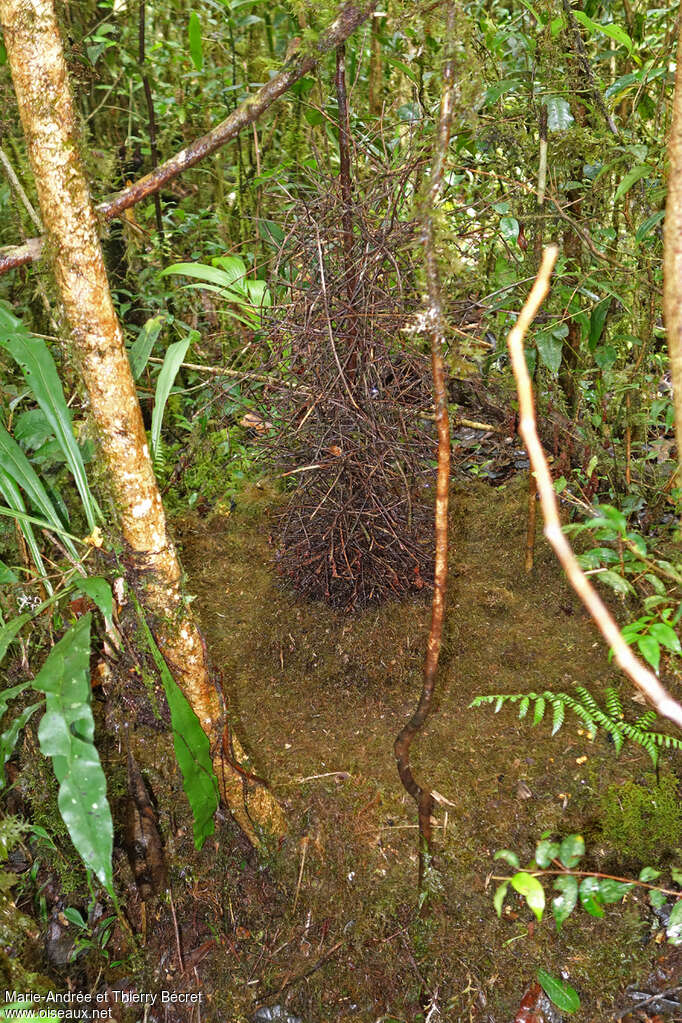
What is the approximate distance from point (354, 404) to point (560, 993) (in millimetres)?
1049

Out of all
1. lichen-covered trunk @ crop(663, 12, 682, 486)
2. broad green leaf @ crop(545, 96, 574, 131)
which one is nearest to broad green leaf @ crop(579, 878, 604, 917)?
lichen-covered trunk @ crop(663, 12, 682, 486)

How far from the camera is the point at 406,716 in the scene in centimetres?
153

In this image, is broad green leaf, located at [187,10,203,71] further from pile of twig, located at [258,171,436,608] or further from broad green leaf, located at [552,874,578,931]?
broad green leaf, located at [552,874,578,931]

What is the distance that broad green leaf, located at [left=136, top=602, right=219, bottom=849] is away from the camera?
43.6 inches

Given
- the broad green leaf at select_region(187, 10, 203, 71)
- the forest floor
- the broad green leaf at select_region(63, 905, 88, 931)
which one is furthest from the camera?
the broad green leaf at select_region(187, 10, 203, 71)

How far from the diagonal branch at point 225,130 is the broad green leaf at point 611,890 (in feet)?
4.01

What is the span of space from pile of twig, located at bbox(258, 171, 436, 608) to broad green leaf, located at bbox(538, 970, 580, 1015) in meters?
0.81

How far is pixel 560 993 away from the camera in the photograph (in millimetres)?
1119

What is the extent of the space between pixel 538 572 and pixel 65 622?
3.75 ft

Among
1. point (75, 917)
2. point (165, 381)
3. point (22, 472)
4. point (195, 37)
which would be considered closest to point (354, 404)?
point (165, 381)

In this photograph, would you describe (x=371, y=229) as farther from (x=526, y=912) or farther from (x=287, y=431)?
(x=526, y=912)

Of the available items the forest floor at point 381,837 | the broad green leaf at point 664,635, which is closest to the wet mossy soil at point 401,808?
the forest floor at point 381,837

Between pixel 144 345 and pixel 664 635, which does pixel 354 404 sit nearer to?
pixel 144 345

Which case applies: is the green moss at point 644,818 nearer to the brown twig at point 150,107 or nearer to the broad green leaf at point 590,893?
the broad green leaf at point 590,893
